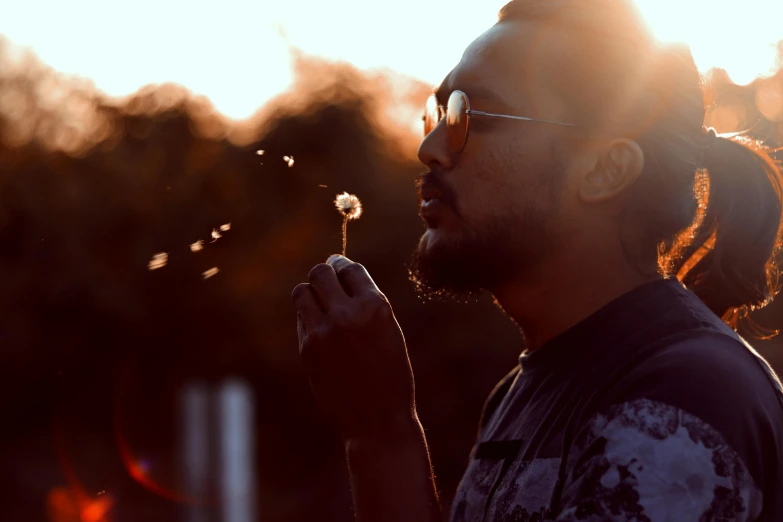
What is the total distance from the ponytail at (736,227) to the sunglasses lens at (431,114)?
97 centimetres

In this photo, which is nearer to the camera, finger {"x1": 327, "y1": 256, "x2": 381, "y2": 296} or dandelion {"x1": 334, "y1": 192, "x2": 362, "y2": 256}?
finger {"x1": 327, "y1": 256, "x2": 381, "y2": 296}

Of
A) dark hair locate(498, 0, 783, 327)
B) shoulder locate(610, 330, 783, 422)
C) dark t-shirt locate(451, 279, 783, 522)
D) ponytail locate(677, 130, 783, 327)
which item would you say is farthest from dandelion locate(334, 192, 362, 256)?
shoulder locate(610, 330, 783, 422)

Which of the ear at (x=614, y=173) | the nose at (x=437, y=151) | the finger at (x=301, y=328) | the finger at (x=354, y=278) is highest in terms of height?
the nose at (x=437, y=151)

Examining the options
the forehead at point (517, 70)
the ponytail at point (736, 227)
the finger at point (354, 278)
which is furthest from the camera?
the ponytail at point (736, 227)

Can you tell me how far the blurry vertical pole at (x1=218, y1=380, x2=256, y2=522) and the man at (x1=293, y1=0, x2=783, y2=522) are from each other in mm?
13520

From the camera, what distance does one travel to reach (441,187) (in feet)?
9.50

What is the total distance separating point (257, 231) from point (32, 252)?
16.2 feet

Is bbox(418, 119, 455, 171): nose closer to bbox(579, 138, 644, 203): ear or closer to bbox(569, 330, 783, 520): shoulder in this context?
bbox(579, 138, 644, 203): ear

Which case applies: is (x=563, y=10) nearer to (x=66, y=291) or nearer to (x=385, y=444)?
(x=385, y=444)

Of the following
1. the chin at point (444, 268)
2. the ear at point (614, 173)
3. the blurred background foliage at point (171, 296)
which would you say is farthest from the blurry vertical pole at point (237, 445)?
the ear at point (614, 173)

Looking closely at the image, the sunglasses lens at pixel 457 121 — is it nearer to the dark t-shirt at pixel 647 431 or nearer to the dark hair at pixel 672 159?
the dark hair at pixel 672 159

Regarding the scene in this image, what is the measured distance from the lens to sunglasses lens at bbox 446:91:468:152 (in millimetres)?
2871

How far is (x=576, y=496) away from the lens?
1.92m

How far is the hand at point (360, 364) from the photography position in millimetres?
2447
